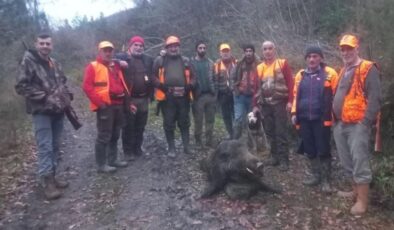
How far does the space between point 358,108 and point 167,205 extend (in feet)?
9.40

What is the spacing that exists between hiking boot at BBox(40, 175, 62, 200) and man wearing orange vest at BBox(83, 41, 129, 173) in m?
1.02

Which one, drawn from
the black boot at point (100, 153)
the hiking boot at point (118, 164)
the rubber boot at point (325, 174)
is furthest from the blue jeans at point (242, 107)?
the black boot at point (100, 153)

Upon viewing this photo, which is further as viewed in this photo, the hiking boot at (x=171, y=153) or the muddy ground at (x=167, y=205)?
the hiking boot at (x=171, y=153)

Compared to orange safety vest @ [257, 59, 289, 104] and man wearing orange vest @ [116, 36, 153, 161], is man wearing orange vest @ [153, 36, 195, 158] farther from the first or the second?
orange safety vest @ [257, 59, 289, 104]

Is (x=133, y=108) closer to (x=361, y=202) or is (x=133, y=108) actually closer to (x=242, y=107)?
(x=242, y=107)

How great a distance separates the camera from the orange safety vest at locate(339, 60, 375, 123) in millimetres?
5172

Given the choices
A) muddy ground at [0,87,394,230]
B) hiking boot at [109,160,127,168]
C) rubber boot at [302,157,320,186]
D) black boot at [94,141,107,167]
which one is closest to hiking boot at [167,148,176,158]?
muddy ground at [0,87,394,230]

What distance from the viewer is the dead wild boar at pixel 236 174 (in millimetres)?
5945

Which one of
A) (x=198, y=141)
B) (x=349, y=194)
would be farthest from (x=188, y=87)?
(x=349, y=194)

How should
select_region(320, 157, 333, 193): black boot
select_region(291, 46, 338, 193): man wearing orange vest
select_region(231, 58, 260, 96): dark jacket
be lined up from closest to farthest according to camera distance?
select_region(291, 46, 338, 193): man wearing orange vest < select_region(320, 157, 333, 193): black boot < select_region(231, 58, 260, 96): dark jacket

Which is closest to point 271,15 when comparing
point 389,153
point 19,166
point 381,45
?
point 381,45

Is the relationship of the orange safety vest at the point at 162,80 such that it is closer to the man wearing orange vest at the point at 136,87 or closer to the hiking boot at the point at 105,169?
the man wearing orange vest at the point at 136,87

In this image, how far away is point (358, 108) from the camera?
17.2ft

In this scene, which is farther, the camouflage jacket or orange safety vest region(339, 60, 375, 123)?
the camouflage jacket
